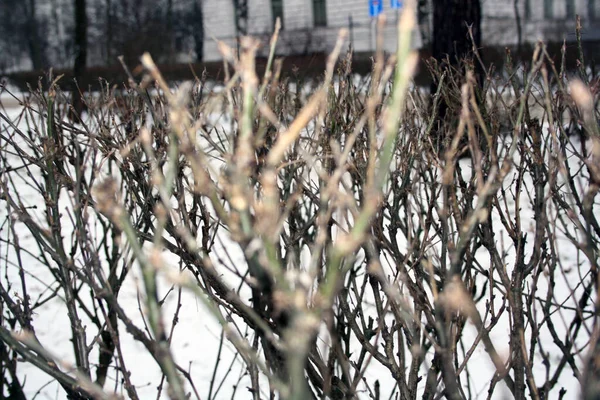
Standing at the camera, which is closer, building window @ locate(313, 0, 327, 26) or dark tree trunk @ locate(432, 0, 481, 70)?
dark tree trunk @ locate(432, 0, 481, 70)

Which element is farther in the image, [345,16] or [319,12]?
[319,12]

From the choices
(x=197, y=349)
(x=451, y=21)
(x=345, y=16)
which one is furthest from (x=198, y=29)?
(x=197, y=349)

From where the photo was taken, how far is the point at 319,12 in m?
32.8

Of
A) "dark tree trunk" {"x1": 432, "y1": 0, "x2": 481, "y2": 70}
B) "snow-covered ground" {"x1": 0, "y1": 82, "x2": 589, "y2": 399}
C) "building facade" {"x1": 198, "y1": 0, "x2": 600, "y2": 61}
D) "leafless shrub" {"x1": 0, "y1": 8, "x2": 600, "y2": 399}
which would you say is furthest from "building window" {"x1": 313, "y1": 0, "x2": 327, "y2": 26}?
"leafless shrub" {"x1": 0, "y1": 8, "x2": 600, "y2": 399}

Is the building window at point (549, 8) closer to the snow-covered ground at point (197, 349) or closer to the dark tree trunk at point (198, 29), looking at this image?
the dark tree trunk at point (198, 29)

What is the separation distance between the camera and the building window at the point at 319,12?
32594 mm

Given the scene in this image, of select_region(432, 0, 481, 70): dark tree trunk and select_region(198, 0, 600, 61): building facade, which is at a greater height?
select_region(198, 0, 600, 61): building facade

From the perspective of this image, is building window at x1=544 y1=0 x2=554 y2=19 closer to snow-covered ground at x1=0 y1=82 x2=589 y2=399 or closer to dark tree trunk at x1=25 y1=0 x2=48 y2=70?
dark tree trunk at x1=25 y1=0 x2=48 y2=70

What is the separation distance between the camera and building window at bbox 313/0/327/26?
32.6 m

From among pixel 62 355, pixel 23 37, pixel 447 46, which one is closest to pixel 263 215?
pixel 62 355

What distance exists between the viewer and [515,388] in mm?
2289

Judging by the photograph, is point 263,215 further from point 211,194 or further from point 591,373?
point 591,373

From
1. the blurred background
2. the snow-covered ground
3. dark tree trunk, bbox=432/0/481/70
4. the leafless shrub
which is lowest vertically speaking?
the snow-covered ground

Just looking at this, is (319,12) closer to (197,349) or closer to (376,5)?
(376,5)
